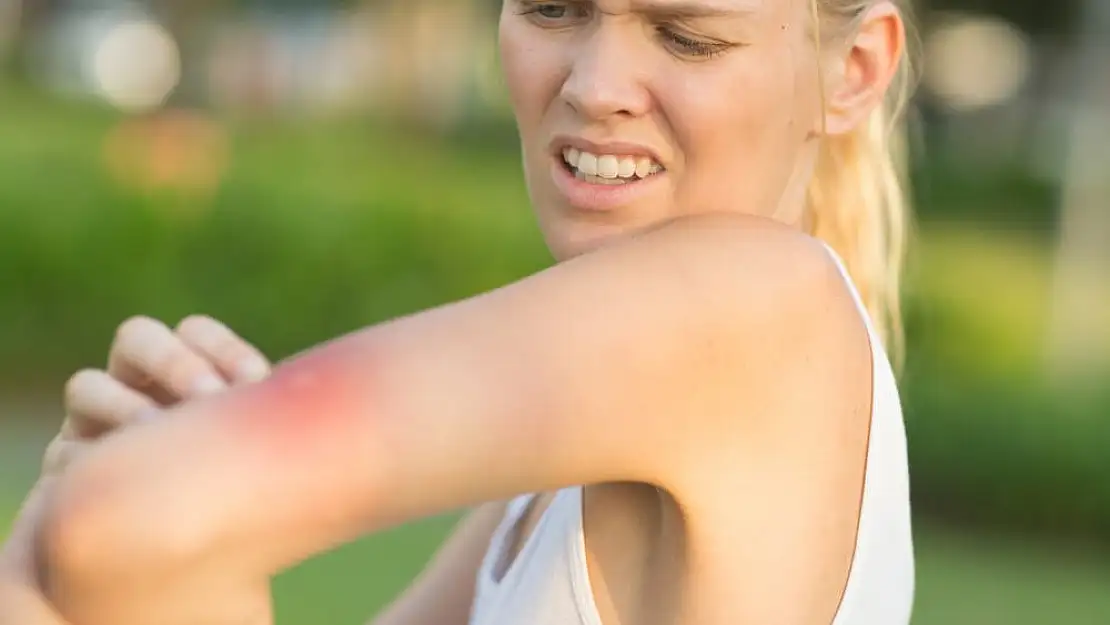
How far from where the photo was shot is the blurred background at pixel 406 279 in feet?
24.5

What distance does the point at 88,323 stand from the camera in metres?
9.51

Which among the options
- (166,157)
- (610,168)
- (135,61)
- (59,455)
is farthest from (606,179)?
(135,61)

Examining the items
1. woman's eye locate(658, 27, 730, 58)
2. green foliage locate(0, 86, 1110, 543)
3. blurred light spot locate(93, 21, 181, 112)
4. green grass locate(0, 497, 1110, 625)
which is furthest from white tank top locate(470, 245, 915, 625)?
blurred light spot locate(93, 21, 181, 112)

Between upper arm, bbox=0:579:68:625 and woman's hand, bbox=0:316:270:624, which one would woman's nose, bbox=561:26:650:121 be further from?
upper arm, bbox=0:579:68:625

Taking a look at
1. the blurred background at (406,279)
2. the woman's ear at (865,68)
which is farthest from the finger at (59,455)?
the blurred background at (406,279)

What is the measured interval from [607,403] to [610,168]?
1.14 ft

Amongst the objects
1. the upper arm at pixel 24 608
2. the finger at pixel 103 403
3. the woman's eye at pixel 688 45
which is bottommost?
the upper arm at pixel 24 608

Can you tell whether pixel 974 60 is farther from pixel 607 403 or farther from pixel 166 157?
pixel 607 403

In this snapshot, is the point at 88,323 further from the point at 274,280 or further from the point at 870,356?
the point at 870,356

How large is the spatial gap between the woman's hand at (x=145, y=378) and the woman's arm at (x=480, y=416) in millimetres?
135

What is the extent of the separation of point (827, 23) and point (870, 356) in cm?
37

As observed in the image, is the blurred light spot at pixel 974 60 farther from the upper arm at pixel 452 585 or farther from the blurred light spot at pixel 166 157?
the upper arm at pixel 452 585

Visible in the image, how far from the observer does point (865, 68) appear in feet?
5.87

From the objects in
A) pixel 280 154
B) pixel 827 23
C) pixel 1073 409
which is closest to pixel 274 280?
pixel 280 154
